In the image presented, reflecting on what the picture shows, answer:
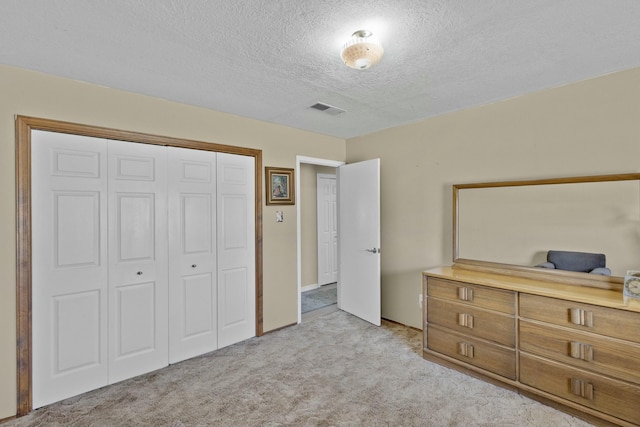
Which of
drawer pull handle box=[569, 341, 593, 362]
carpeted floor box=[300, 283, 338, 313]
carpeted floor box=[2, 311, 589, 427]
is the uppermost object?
drawer pull handle box=[569, 341, 593, 362]

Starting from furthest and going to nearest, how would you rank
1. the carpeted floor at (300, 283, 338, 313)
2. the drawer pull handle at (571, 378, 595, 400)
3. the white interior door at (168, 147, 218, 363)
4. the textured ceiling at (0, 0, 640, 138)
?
1. the carpeted floor at (300, 283, 338, 313)
2. the white interior door at (168, 147, 218, 363)
3. the drawer pull handle at (571, 378, 595, 400)
4. the textured ceiling at (0, 0, 640, 138)

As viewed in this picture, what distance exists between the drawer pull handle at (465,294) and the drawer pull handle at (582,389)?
0.79 m

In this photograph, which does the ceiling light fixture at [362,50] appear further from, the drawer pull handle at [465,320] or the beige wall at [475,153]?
the drawer pull handle at [465,320]

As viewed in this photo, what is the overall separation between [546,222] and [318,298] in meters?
3.27

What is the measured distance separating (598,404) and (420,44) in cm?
248

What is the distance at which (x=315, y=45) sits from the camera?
1.86 meters

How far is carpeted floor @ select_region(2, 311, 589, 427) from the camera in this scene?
209cm

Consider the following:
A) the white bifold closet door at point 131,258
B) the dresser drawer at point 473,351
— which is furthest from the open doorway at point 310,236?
the dresser drawer at point 473,351

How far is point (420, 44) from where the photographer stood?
185 centimetres

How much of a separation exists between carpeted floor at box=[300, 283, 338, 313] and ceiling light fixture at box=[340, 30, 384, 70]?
3.37m

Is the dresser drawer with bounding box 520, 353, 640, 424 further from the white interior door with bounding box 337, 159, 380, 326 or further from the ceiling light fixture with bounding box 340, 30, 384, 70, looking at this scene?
the ceiling light fixture with bounding box 340, 30, 384, 70

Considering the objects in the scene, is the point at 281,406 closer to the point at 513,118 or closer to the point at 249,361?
the point at 249,361

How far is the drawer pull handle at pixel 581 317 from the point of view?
2008mm

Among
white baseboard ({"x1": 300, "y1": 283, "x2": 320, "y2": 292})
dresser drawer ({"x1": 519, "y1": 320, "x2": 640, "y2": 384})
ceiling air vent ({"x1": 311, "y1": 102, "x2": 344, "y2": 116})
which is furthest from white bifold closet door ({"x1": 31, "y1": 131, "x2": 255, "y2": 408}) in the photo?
dresser drawer ({"x1": 519, "y1": 320, "x2": 640, "y2": 384})
